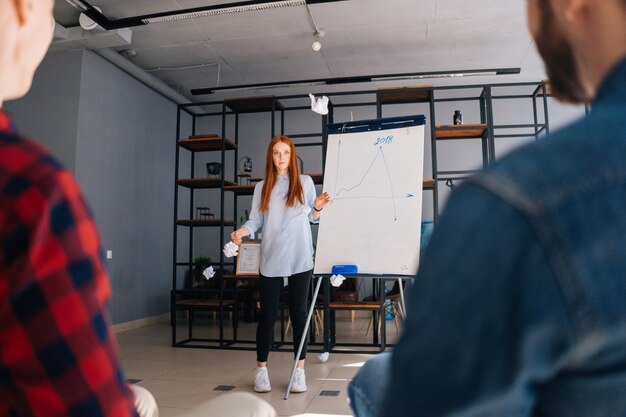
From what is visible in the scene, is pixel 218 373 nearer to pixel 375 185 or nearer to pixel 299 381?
pixel 299 381

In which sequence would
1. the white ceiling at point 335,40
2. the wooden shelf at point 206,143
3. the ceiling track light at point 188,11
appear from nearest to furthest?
the ceiling track light at point 188,11, the white ceiling at point 335,40, the wooden shelf at point 206,143

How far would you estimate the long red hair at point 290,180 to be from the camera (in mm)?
3297

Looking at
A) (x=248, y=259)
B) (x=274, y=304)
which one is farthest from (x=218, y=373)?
(x=248, y=259)

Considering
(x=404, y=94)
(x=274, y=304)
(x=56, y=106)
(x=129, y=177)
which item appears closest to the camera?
(x=274, y=304)

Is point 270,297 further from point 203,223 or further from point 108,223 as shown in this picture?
point 108,223

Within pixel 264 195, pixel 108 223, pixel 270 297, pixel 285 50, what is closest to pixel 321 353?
pixel 270 297

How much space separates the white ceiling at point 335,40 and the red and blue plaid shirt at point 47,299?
4.80 meters

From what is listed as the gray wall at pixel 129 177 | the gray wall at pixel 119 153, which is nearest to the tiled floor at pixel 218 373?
the gray wall at pixel 129 177

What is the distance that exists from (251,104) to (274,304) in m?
2.79

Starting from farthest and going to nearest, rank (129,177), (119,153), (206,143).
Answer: (129,177), (119,153), (206,143)

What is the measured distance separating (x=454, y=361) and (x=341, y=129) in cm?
305

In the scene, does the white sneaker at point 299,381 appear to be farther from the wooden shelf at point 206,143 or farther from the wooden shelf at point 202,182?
the wooden shelf at point 206,143

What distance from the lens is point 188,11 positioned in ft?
14.2

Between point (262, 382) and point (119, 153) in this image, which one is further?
point (119, 153)
